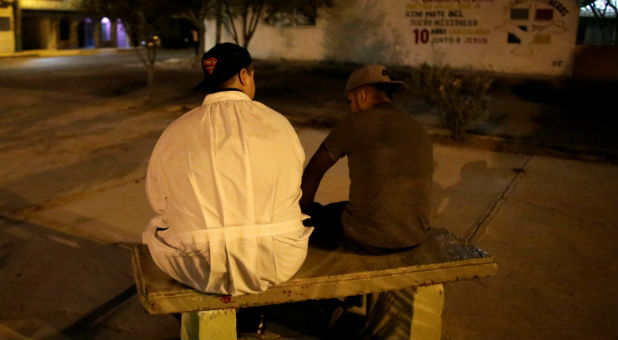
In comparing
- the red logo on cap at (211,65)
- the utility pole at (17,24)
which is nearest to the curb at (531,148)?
the red logo on cap at (211,65)

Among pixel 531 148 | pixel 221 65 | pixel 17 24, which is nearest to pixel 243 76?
pixel 221 65

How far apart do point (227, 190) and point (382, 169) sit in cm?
86

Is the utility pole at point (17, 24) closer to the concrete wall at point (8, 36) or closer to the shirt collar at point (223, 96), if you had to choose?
the concrete wall at point (8, 36)

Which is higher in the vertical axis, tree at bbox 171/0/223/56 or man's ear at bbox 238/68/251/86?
tree at bbox 171/0/223/56

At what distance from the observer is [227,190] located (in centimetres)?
248

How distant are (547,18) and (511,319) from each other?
1572cm

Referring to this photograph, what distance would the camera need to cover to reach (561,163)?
314 inches

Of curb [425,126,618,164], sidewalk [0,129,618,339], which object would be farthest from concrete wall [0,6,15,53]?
sidewalk [0,129,618,339]

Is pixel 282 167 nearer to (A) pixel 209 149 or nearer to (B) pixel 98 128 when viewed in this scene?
(A) pixel 209 149

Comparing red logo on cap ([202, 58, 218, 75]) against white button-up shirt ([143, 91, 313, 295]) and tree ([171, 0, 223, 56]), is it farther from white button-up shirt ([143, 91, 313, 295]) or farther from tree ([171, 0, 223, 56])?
tree ([171, 0, 223, 56])

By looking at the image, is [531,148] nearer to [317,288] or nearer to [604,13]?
[317,288]

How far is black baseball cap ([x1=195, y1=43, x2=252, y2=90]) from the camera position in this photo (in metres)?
2.62

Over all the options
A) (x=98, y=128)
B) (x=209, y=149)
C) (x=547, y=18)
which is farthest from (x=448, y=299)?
(x=547, y=18)

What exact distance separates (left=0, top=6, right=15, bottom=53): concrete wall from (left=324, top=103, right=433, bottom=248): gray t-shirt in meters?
30.6
